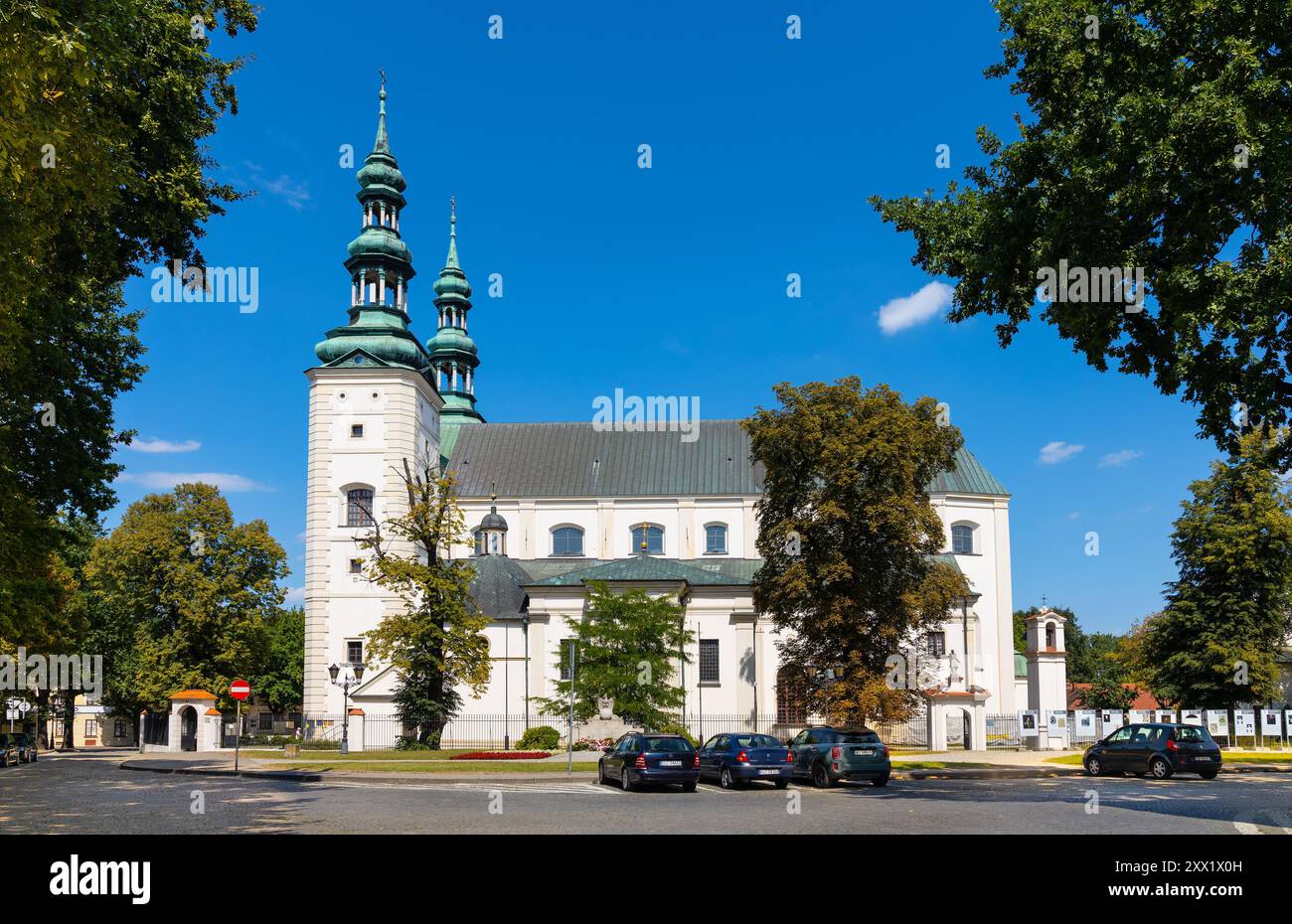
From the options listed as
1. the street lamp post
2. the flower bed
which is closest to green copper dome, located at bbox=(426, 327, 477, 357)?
the street lamp post

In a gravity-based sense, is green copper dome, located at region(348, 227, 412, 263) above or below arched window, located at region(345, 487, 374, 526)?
above

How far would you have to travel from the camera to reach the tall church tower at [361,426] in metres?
52.3

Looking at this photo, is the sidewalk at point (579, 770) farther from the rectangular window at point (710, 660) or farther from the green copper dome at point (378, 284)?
the green copper dome at point (378, 284)

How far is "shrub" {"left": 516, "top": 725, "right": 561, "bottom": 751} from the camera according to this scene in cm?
4050

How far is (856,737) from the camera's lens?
2486 centimetres

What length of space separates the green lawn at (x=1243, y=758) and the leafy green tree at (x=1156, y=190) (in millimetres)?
18918

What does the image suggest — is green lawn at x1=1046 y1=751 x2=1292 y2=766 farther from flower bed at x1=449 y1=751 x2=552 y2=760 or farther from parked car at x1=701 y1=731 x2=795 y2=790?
flower bed at x1=449 y1=751 x2=552 y2=760

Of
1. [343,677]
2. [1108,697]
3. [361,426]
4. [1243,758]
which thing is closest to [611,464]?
[361,426]

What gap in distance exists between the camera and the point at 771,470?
36.5 metres

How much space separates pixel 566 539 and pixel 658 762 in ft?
116

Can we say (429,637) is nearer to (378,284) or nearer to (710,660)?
(710,660)

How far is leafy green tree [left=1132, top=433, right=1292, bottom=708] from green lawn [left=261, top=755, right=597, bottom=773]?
2910 cm
